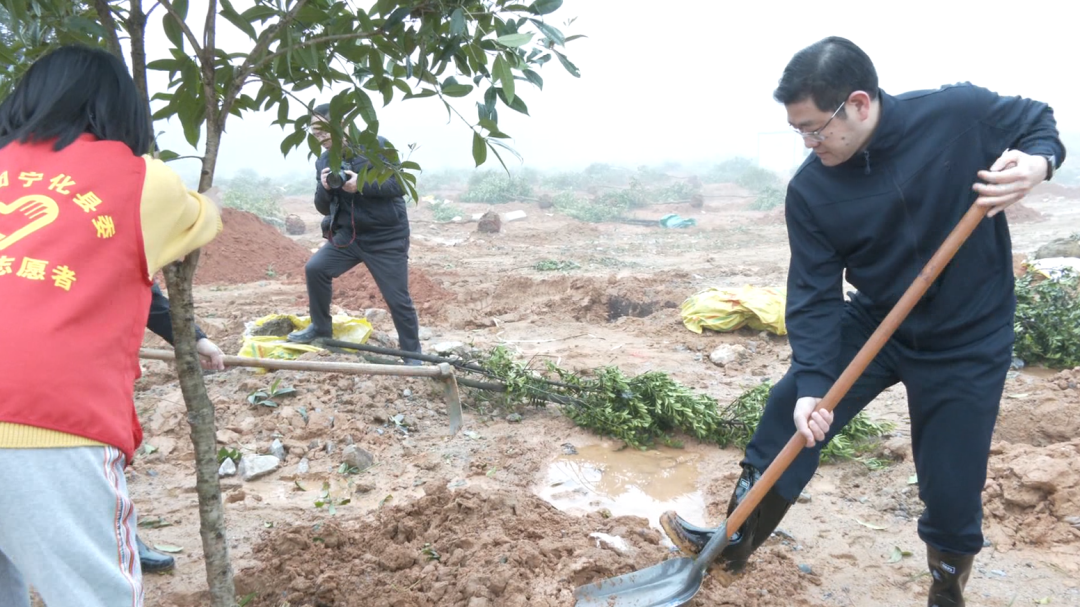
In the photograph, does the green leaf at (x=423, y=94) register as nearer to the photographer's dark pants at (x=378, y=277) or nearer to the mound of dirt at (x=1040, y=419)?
the photographer's dark pants at (x=378, y=277)

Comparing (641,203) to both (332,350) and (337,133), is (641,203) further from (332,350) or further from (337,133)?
(337,133)

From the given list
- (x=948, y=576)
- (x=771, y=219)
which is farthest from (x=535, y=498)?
(x=771, y=219)

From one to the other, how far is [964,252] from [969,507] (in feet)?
2.53

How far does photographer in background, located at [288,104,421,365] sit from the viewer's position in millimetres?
5484

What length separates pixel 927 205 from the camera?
7.02 feet

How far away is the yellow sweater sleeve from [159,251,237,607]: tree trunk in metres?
0.34

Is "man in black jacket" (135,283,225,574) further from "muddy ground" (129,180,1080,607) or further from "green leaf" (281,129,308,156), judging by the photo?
"green leaf" (281,129,308,156)

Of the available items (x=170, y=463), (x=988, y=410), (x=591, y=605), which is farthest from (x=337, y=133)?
(x=170, y=463)

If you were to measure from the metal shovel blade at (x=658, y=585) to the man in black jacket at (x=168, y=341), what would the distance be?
152 cm

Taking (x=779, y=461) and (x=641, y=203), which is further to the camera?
(x=641, y=203)

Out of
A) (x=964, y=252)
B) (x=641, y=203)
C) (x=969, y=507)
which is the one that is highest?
(x=964, y=252)

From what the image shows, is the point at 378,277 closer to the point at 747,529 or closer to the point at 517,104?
the point at 747,529

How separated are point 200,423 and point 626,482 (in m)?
2.62

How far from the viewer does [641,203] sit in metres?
22.8
